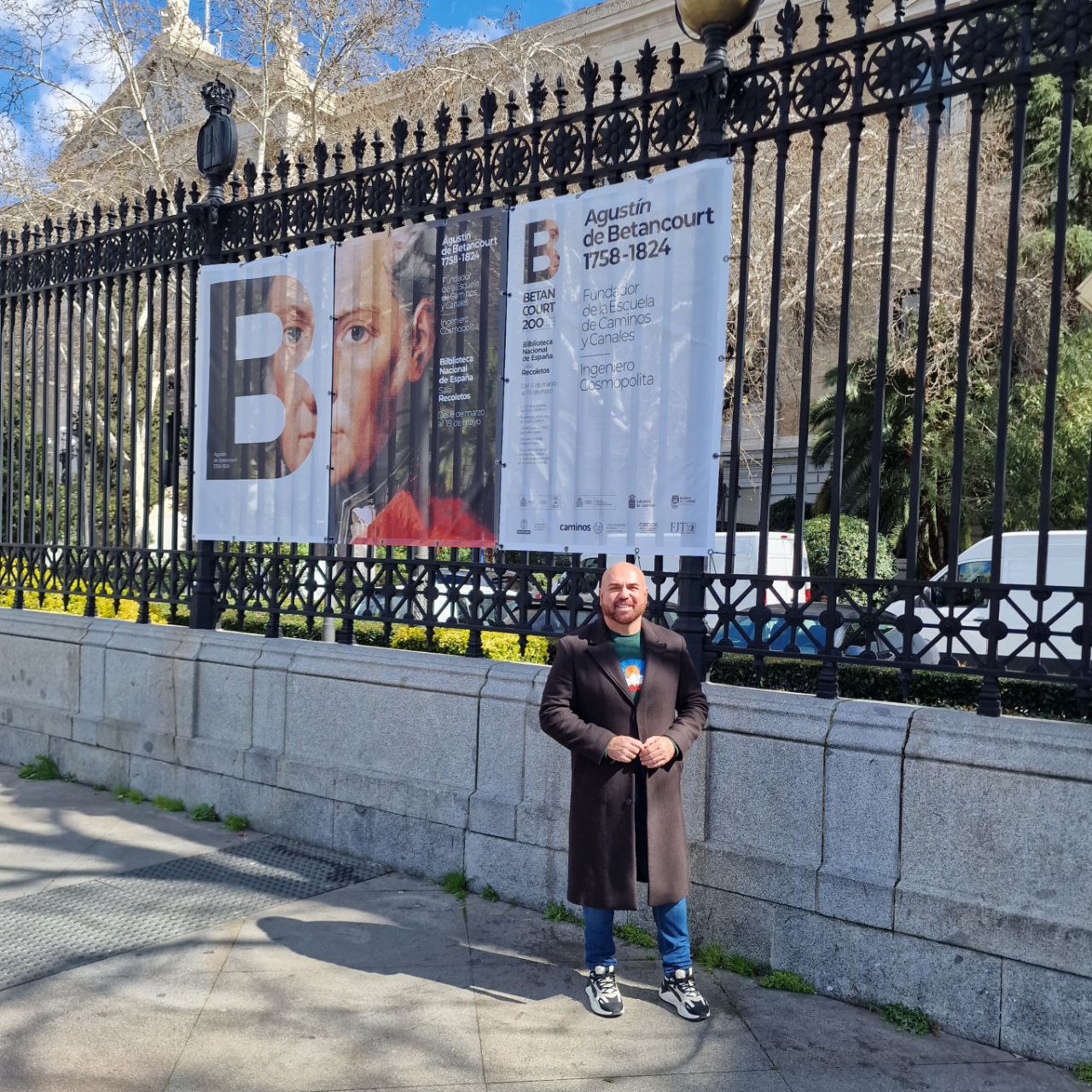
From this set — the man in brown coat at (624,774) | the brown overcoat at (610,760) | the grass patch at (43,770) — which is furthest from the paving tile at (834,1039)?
the grass patch at (43,770)

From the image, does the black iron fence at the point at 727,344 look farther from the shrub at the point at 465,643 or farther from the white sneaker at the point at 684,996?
the shrub at the point at 465,643

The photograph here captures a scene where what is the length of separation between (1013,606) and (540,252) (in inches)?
115

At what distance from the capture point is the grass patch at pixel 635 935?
4.95m

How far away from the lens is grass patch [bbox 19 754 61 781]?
8.12 m

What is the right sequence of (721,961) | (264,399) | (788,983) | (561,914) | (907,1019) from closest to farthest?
(907,1019)
(788,983)
(721,961)
(561,914)
(264,399)

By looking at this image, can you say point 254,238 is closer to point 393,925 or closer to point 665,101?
point 665,101

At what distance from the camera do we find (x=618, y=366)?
5312 millimetres

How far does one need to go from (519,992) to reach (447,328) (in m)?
3.43

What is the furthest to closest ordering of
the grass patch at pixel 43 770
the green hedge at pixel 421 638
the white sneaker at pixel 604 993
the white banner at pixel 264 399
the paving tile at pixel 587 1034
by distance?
the green hedge at pixel 421 638, the grass patch at pixel 43 770, the white banner at pixel 264 399, the white sneaker at pixel 604 993, the paving tile at pixel 587 1034

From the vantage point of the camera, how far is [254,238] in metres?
7.10

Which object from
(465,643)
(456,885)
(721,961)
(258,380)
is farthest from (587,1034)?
(465,643)

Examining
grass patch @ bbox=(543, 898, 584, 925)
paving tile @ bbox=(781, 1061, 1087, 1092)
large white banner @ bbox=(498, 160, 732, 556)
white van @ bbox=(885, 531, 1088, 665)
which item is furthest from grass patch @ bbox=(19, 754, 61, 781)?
paving tile @ bbox=(781, 1061, 1087, 1092)

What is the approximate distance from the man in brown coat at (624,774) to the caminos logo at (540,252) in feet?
6.70

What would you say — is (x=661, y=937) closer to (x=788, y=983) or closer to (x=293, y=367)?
(x=788, y=983)
